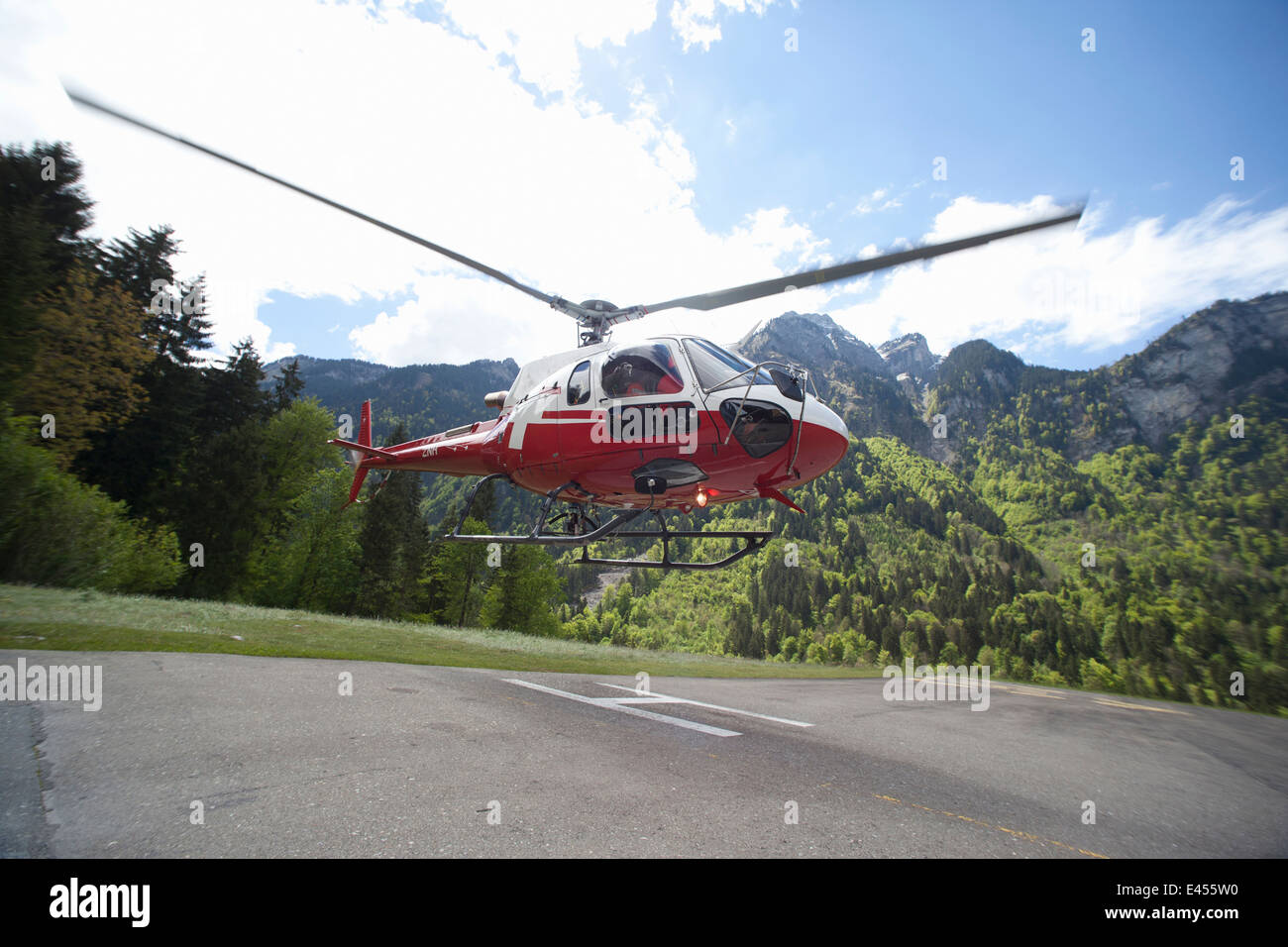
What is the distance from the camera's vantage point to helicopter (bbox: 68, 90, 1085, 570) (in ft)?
24.7

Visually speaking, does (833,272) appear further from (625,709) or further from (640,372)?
(625,709)

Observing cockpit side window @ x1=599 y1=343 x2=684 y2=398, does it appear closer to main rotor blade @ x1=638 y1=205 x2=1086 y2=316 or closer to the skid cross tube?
main rotor blade @ x1=638 y1=205 x2=1086 y2=316

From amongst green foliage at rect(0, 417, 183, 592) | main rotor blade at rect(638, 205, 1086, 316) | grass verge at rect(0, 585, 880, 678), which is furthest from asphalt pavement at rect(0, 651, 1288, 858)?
green foliage at rect(0, 417, 183, 592)

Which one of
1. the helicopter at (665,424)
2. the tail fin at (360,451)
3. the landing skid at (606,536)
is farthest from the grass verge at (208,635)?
the helicopter at (665,424)

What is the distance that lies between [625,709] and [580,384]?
5.15 metres

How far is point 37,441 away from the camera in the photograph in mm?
23938

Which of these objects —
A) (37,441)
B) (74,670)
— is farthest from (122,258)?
(74,670)

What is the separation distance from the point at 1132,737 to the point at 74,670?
17295 millimetres

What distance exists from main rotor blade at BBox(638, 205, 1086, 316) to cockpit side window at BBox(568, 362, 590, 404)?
2.19 metres

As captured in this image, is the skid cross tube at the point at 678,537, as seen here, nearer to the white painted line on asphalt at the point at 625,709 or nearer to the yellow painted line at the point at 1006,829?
the white painted line on asphalt at the point at 625,709

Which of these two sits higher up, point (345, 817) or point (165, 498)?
point (165, 498)

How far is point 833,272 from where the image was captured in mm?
7402
